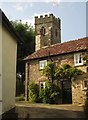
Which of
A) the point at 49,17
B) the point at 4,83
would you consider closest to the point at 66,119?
the point at 4,83

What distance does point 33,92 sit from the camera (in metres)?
29.5

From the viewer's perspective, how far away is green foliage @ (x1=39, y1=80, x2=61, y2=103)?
27.1 m

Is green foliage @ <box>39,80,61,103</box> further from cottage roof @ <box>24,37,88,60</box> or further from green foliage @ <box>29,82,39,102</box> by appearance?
cottage roof @ <box>24,37,88,60</box>

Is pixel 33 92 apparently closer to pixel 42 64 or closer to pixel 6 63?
pixel 42 64

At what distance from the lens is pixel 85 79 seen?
82.5 ft

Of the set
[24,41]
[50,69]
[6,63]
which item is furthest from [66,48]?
[24,41]

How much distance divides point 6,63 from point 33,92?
13.0 m

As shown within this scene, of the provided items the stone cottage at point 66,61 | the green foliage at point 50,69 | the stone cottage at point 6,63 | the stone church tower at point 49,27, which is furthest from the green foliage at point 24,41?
the stone cottage at point 6,63

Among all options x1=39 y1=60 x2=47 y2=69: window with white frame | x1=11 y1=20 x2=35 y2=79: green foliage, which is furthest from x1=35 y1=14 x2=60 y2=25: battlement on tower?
x1=39 y1=60 x2=47 y2=69: window with white frame

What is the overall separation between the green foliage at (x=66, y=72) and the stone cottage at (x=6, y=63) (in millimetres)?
8278

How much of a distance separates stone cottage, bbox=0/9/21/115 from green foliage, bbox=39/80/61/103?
8798 millimetres

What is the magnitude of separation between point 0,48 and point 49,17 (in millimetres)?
36020

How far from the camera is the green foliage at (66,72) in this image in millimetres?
26062

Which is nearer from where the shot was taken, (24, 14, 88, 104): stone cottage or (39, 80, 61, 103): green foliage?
(24, 14, 88, 104): stone cottage
